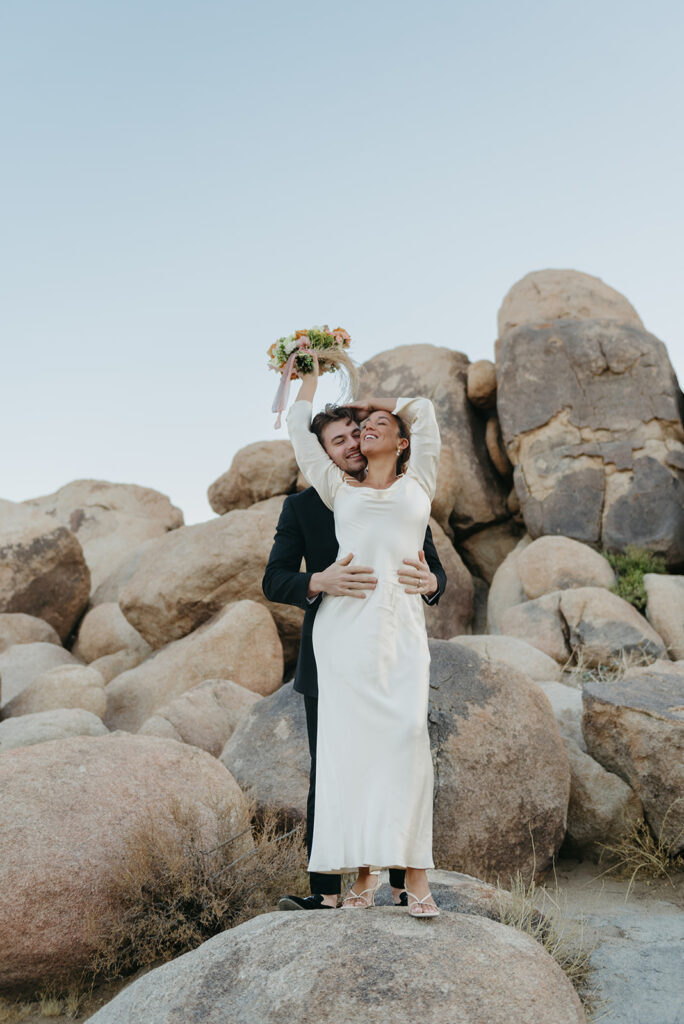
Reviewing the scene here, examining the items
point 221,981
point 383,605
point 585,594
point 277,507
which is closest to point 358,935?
point 221,981

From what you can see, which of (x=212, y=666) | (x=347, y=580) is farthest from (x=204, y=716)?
(x=347, y=580)

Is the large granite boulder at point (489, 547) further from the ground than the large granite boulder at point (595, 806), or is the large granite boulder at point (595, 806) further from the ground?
the large granite boulder at point (489, 547)

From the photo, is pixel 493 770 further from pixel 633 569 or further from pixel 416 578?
pixel 633 569

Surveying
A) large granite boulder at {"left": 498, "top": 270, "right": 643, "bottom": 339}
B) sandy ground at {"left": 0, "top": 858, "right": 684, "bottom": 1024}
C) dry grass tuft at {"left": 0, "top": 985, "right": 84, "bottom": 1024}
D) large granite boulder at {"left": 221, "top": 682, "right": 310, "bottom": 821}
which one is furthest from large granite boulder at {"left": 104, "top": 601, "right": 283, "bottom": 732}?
large granite boulder at {"left": 498, "top": 270, "right": 643, "bottom": 339}

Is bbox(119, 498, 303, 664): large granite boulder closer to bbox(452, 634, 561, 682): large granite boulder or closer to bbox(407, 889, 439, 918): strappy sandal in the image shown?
bbox(452, 634, 561, 682): large granite boulder

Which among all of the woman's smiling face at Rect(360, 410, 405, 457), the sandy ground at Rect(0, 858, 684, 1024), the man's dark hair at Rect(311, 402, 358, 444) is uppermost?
the man's dark hair at Rect(311, 402, 358, 444)

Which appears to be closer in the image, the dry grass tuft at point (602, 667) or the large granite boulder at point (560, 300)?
the dry grass tuft at point (602, 667)

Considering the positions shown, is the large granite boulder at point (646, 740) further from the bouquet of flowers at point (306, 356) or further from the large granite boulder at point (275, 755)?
the bouquet of flowers at point (306, 356)

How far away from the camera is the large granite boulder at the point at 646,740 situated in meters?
6.41

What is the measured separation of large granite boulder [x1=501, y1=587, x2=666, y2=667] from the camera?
37.0 ft

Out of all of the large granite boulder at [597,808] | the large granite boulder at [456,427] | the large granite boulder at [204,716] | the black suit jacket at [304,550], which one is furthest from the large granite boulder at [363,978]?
the large granite boulder at [456,427]

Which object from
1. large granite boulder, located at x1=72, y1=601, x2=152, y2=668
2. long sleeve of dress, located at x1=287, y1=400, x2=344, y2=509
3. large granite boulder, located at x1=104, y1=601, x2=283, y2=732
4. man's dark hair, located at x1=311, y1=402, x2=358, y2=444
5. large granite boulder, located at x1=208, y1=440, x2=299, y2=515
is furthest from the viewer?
large granite boulder, located at x1=208, y1=440, x2=299, y2=515

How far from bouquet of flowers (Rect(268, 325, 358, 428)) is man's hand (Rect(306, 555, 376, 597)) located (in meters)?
0.92

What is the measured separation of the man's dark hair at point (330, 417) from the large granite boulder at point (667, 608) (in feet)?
29.0
